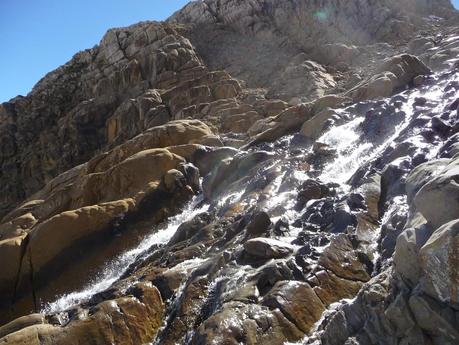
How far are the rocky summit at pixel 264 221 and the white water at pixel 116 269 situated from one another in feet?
0.40

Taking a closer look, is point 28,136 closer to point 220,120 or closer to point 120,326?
point 220,120

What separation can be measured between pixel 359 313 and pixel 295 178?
41.4 feet

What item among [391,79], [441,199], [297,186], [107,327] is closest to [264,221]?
[297,186]

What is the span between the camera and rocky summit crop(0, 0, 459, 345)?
1125cm

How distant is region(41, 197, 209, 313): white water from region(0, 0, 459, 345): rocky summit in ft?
0.40

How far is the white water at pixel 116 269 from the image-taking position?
81.0 ft

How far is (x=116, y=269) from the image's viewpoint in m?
26.3

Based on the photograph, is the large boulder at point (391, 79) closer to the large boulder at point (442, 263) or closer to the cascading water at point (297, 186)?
the cascading water at point (297, 186)

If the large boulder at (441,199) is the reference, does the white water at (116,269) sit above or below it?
below

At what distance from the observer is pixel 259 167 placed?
27.7m

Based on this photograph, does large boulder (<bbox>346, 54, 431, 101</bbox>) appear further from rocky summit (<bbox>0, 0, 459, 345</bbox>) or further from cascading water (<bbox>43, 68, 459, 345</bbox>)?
cascading water (<bbox>43, 68, 459, 345</bbox>)

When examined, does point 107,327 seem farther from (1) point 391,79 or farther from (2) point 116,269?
(1) point 391,79

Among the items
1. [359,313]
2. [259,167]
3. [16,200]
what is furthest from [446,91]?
[16,200]

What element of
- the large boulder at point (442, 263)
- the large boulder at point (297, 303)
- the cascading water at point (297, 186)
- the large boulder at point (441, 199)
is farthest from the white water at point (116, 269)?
the large boulder at point (442, 263)
